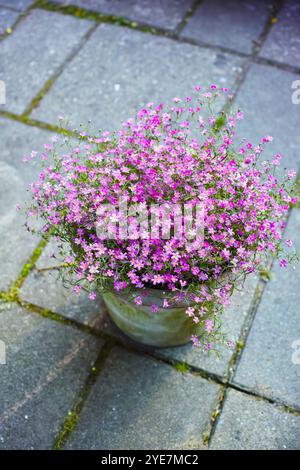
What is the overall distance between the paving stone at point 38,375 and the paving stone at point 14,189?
260mm

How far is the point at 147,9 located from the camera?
3.55 metres

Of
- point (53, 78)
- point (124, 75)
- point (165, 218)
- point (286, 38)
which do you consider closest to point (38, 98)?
point (53, 78)

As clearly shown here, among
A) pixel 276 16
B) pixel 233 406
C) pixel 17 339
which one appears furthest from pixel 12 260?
pixel 276 16

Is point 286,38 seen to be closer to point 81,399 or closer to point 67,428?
point 81,399

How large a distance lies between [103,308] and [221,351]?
0.55m

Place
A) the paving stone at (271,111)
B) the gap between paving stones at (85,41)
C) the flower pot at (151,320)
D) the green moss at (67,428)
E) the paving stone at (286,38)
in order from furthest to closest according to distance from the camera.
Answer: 1. the paving stone at (286,38)
2. the gap between paving stones at (85,41)
3. the paving stone at (271,111)
4. the green moss at (67,428)
5. the flower pot at (151,320)

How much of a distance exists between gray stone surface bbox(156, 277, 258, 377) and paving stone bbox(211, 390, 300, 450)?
0.45 feet

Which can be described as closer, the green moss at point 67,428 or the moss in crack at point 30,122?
the green moss at point 67,428

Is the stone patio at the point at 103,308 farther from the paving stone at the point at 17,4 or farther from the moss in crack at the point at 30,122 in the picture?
the paving stone at the point at 17,4

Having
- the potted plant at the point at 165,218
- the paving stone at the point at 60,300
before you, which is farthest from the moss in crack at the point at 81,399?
the potted plant at the point at 165,218

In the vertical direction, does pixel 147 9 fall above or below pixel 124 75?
above

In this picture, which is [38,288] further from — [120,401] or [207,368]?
[207,368]

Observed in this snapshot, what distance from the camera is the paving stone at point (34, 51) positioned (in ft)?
10.2

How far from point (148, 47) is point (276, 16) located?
914mm
